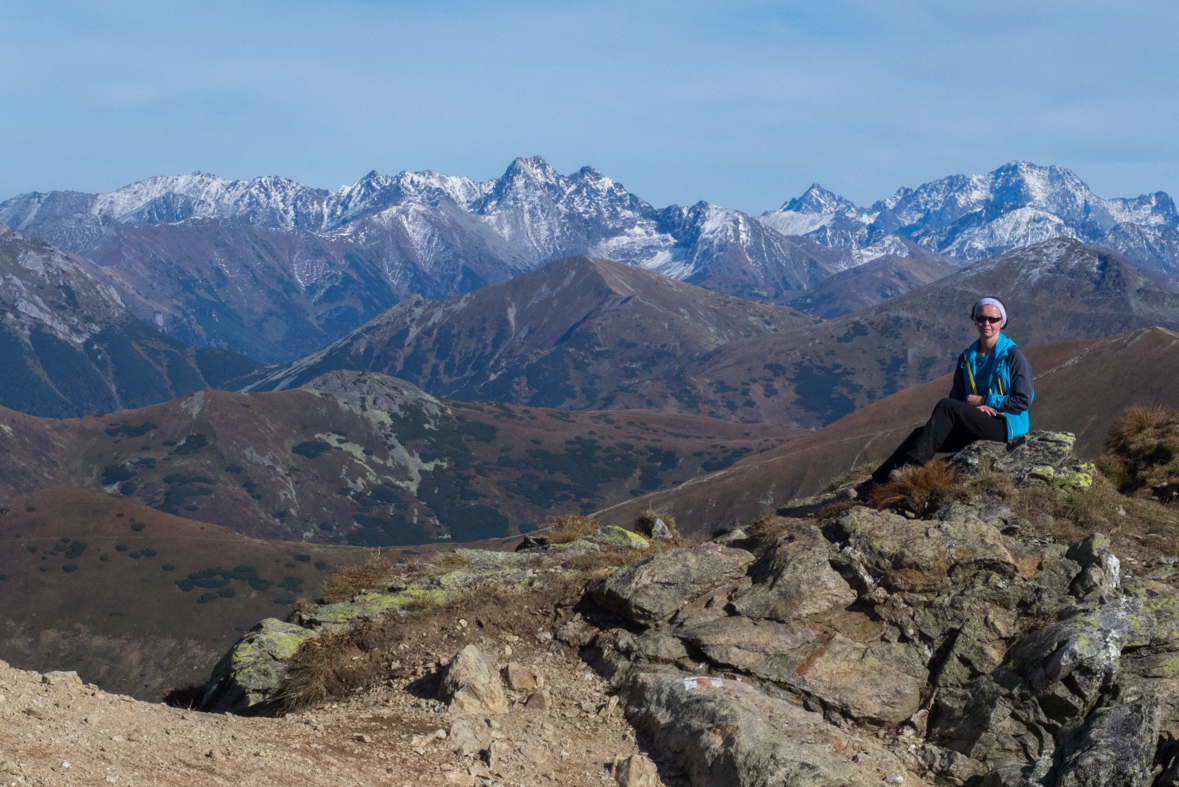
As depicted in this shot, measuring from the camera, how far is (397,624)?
530 inches

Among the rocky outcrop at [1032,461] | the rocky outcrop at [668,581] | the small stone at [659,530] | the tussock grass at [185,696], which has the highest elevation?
the rocky outcrop at [1032,461]

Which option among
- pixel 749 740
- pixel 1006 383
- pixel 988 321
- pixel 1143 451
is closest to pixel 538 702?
pixel 749 740

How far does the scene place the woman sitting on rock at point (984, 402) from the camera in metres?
14.5

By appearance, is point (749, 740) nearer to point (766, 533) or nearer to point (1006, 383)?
point (766, 533)

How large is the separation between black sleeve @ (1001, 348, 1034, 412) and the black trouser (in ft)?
1.18

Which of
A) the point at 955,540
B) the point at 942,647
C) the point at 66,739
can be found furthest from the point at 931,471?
the point at 66,739

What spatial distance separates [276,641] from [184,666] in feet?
567

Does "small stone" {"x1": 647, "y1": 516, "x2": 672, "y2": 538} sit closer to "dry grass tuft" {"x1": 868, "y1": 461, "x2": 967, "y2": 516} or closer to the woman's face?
"dry grass tuft" {"x1": 868, "y1": 461, "x2": 967, "y2": 516}

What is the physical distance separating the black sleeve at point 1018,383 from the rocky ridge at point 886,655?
2.61ft

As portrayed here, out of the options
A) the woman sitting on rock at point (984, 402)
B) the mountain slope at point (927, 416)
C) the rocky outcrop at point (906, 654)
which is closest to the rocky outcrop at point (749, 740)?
the rocky outcrop at point (906, 654)

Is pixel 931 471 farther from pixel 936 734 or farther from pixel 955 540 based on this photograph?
pixel 936 734

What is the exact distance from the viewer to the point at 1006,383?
48.3 ft

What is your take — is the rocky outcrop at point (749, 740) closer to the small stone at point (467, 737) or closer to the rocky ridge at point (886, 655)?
Answer: the rocky ridge at point (886, 655)

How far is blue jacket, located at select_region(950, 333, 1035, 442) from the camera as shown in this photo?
14.5m
